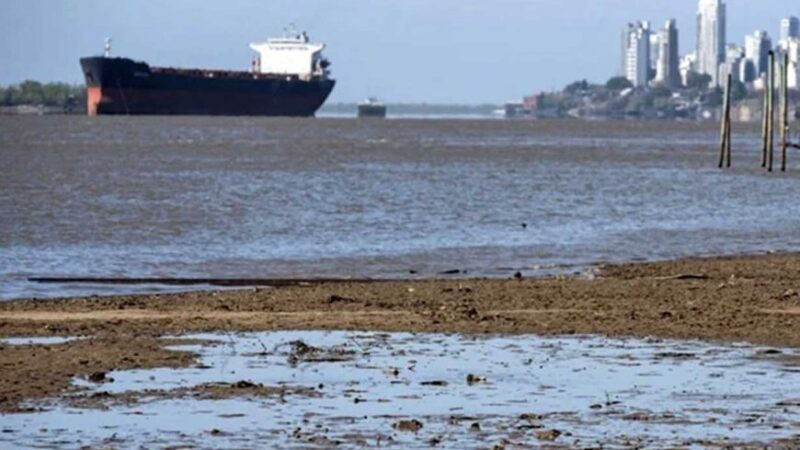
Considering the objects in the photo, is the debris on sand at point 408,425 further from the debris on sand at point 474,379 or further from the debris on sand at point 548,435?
the debris on sand at point 474,379

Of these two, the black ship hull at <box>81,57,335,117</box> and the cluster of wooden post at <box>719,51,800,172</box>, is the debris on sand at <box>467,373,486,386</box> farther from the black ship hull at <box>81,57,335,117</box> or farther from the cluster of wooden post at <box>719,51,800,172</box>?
the black ship hull at <box>81,57,335,117</box>

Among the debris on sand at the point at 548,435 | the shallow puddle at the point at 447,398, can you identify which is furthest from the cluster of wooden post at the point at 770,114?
the debris on sand at the point at 548,435

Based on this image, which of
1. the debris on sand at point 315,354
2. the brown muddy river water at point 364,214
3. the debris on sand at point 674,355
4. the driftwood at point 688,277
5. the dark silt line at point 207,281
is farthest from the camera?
the brown muddy river water at point 364,214

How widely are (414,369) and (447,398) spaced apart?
1386mm

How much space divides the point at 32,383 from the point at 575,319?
5.92 meters

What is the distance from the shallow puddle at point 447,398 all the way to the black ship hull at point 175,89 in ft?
537

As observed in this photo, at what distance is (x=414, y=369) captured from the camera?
593 inches

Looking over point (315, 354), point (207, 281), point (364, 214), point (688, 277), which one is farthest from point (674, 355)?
point (364, 214)

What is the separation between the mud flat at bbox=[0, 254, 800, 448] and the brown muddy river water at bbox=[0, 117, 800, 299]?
6.10 metres

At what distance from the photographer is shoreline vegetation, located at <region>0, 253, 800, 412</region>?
51.1ft

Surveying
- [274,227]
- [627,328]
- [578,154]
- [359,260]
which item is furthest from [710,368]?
[578,154]

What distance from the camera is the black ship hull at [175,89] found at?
18112 cm

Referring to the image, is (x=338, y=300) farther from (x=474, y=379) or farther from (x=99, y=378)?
(x=99, y=378)

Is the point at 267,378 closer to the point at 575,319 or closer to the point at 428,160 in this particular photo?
the point at 575,319
